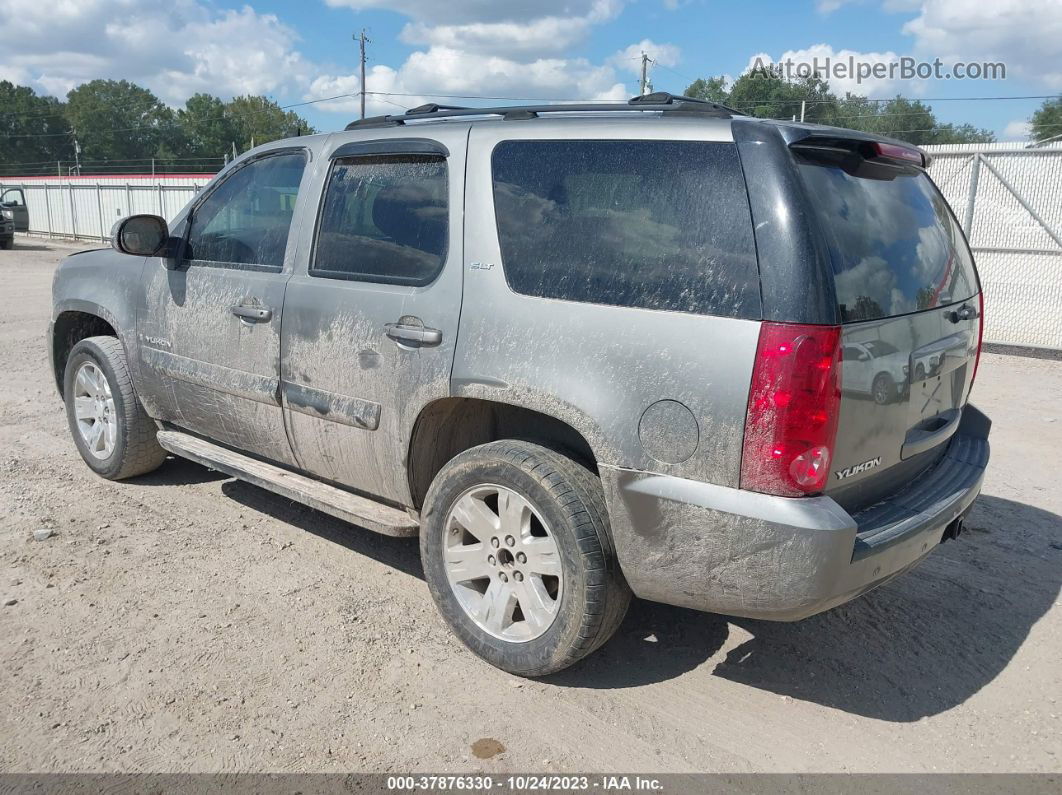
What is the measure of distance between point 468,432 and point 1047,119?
2621 inches

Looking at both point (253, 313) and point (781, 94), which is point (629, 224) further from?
point (781, 94)

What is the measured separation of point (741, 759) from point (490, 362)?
1.62 m

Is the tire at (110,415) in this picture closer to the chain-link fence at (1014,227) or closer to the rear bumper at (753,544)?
the rear bumper at (753,544)

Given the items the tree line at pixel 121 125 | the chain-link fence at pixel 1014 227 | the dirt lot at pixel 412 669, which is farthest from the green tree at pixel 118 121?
the dirt lot at pixel 412 669

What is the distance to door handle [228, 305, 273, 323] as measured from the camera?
3.99 m

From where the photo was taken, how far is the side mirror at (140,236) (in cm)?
443

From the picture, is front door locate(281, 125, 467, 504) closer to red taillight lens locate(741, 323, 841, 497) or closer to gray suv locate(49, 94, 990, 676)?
gray suv locate(49, 94, 990, 676)

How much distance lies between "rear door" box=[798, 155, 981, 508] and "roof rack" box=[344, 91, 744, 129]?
472mm

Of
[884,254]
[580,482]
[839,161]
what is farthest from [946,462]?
[580,482]

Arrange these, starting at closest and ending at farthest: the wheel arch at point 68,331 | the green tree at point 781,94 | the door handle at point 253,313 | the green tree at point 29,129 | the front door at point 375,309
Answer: the front door at point 375,309, the door handle at point 253,313, the wheel arch at point 68,331, the green tree at point 781,94, the green tree at point 29,129

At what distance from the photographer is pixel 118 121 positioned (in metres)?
90.6

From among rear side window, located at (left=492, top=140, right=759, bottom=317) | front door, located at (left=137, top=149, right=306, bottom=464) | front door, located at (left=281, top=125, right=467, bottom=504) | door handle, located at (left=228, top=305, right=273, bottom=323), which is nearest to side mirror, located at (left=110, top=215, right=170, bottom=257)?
front door, located at (left=137, top=149, right=306, bottom=464)

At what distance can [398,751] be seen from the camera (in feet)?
9.18

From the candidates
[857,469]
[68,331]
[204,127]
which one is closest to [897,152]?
[857,469]
